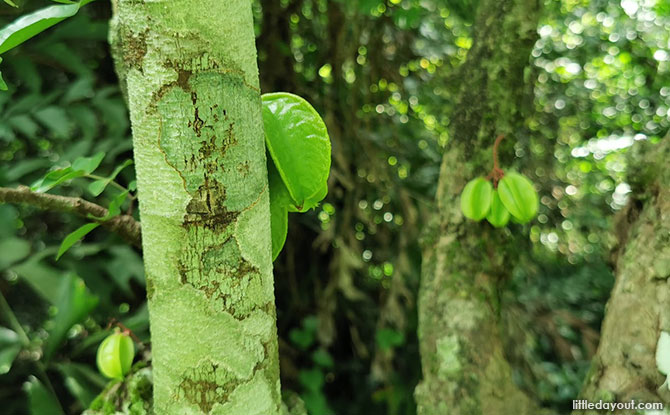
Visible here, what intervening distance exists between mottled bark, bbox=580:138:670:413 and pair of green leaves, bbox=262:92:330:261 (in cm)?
45

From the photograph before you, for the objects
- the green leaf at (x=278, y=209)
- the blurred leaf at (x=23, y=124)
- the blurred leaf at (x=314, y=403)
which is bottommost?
the blurred leaf at (x=314, y=403)

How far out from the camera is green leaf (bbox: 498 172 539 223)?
3.11 feet

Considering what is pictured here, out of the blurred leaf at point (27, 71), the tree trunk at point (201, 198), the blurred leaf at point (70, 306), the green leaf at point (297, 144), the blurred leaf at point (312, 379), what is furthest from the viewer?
the blurred leaf at point (312, 379)

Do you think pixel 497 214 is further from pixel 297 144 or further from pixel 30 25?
pixel 30 25

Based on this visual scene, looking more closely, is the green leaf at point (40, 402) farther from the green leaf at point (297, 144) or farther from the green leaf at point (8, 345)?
the green leaf at point (297, 144)

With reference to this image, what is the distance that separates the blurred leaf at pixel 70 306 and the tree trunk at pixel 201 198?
0.66 meters

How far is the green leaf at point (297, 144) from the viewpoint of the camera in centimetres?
59

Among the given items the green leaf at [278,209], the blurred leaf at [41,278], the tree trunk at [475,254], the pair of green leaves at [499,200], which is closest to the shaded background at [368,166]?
the blurred leaf at [41,278]

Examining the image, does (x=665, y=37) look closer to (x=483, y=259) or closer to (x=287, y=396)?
(x=483, y=259)

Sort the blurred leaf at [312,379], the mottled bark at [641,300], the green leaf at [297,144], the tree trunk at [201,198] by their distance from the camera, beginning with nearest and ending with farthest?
the tree trunk at [201,198], the green leaf at [297,144], the mottled bark at [641,300], the blurred leaf at [312,379]

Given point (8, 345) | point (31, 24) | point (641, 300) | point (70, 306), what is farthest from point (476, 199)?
point (8, 345)

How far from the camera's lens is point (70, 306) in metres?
1.09

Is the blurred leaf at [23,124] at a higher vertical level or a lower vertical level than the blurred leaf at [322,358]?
higher

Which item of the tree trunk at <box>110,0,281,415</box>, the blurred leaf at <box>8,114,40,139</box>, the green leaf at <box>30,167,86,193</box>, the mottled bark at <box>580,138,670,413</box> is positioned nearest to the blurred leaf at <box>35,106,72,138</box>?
the blurred leaf at <box>8,114,40,139</box>
